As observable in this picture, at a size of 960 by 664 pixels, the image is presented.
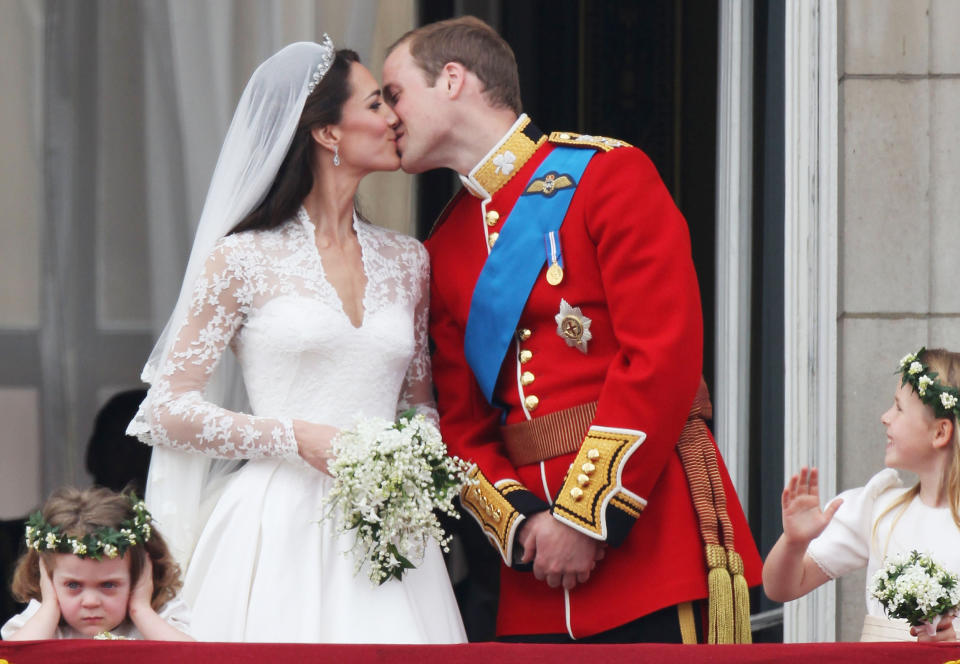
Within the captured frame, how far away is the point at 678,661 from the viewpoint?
2744mm

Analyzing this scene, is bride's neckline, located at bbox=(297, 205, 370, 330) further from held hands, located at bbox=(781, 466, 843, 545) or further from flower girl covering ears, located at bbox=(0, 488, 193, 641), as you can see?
held hands, located at bbox=(781, 466, 843, 545)

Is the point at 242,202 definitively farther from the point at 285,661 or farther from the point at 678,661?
the point at 678,661

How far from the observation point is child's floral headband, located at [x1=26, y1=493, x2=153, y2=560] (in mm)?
3207

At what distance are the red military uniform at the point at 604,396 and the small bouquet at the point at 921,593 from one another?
555 millimetres

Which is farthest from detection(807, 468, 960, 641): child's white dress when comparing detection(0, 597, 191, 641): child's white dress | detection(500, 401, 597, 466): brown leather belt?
detection(0, 597, 191, 641): child's white dress

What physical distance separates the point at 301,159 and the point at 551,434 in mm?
858

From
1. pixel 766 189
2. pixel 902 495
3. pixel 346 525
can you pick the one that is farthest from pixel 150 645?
pixel 766 189

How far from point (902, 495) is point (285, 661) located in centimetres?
146

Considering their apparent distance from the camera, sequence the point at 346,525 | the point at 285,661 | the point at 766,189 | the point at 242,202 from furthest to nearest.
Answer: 1. the point at 766,189
2. the point at 242,202
3. the point at 346,525
4. the point at 285,661

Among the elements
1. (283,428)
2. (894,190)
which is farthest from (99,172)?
(894,190)

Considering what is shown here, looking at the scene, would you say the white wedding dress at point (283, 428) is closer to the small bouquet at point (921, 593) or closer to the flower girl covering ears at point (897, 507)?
the flower girl covering ears at point (897, 507)

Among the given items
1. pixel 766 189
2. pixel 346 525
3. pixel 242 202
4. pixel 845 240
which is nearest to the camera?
pixel 346 525

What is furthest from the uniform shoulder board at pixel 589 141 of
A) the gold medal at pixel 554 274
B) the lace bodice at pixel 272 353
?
the lace bodice at pixel 272 353

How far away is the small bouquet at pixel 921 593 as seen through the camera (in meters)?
3.00
